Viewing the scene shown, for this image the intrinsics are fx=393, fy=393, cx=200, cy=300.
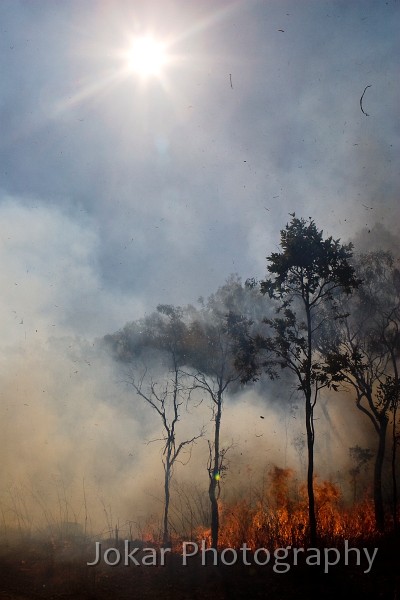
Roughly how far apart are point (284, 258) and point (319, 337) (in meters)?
10.6

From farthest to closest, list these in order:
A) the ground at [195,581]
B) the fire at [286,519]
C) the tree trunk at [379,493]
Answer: the tree trunk at [379,493] < the fire at [286,519] < the ground at [195,581]

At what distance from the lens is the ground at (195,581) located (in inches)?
565

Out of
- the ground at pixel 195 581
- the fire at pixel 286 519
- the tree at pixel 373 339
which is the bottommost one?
the ground at pixel 195 581

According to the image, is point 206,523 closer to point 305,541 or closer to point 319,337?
point 305,541

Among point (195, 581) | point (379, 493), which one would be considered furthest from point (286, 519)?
point (195, 581)

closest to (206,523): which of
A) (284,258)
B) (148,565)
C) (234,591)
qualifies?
(148,565)

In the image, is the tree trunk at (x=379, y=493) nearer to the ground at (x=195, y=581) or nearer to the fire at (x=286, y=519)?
the fire at (x=286, y=519)

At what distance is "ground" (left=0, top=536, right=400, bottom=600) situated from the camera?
47.1 ft

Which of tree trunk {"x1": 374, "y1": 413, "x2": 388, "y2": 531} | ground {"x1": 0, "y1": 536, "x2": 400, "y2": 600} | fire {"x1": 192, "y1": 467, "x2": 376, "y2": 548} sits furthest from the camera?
tree trunk {"x1": 374, "y1": 413, "x2": 388, "y2": 531}

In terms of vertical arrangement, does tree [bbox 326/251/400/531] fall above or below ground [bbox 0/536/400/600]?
above

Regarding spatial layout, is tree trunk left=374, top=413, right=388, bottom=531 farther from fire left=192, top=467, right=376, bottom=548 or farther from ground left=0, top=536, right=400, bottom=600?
ground left=0, top=536, right=400, bottom=600

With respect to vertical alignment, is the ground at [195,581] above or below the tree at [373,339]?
below

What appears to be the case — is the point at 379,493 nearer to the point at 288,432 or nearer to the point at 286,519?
the point at 286,519

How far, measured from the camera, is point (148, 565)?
58.7 feet
